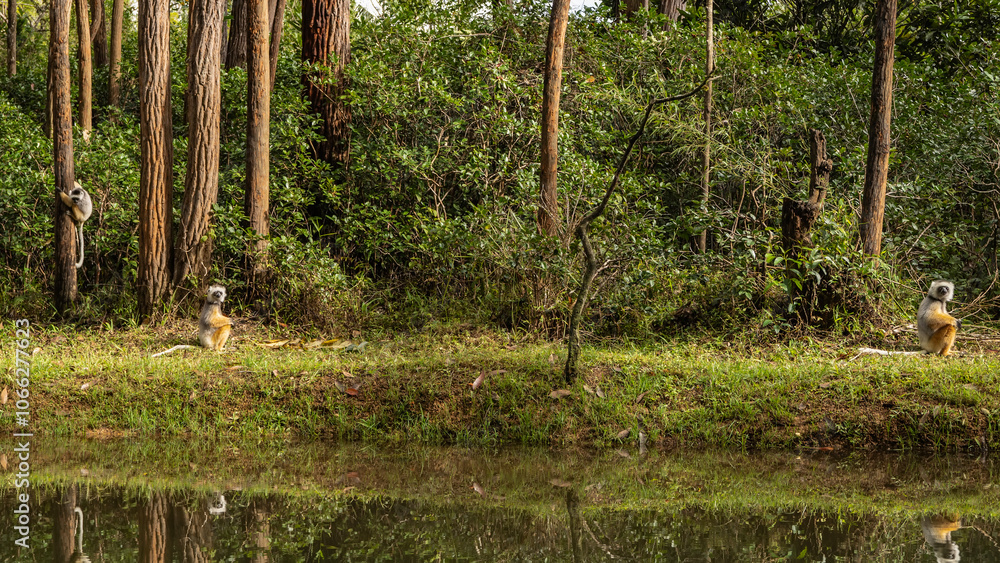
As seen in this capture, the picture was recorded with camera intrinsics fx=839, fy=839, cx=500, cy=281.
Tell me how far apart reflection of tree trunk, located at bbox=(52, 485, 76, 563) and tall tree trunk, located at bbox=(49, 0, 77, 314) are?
4.53 meters

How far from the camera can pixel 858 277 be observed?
7902 millimetres

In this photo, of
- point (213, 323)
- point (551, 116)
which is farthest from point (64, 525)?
point (551, 116)

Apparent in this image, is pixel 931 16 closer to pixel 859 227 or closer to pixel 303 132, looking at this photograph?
pixel 859 227

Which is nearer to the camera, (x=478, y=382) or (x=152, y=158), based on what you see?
(x=478, y=382)

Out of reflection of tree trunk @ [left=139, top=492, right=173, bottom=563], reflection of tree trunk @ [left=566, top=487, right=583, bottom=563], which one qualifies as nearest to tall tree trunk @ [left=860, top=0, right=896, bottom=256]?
reflection of tree trunk @ [left=566, top=487, right=583, bottom=563]

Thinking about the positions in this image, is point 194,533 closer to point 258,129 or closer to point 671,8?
point 258,129

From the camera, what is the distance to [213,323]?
762cm

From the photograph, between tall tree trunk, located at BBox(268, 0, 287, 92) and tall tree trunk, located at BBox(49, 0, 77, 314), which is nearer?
tall tree trunk, located at BBox(49, 0, 77, 314)

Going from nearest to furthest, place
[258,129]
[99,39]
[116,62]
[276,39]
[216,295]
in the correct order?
[216,295]
[258,129]
[276,39]
[116,62]
[99,39]

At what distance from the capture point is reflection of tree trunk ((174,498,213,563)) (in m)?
3.89

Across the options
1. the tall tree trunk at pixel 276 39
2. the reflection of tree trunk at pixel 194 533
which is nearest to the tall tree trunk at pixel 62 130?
the tall tree trunk at pixel 276 39

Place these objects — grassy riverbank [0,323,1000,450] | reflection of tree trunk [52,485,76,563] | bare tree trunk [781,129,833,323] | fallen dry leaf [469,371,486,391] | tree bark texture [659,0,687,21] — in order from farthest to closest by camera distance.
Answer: tree bark texture [659,0,687,21] → bare tree trunk [781,129,833,323] → fallen dry leaf [469,371,486,391] → grassy riverbank [0,323,1000,450] → reflection of tree trunk [52,485,76,563]

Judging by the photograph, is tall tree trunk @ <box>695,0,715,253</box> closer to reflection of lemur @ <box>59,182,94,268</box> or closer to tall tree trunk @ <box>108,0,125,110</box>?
reflection of lemur @ <box>59,182,94,268</box>

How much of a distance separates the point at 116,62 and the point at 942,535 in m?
13.1
